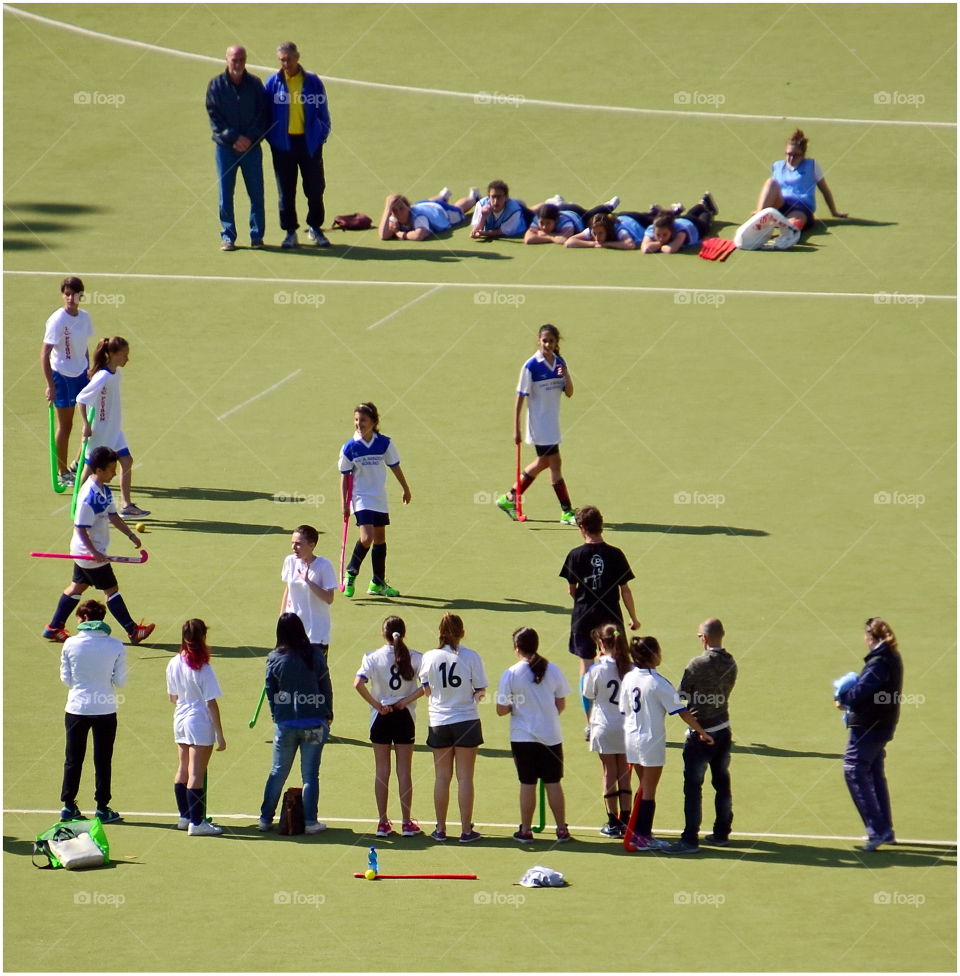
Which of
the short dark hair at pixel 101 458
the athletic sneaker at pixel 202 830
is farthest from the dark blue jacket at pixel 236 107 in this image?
the athletic sneaker at pixel 202 830

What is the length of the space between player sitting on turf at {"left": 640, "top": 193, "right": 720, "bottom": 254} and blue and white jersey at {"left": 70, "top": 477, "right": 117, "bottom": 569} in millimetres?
12372

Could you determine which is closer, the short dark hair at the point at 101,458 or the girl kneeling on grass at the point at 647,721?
the girl kneeling on grass at the point at 647,721

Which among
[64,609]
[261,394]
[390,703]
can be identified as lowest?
[390,703]

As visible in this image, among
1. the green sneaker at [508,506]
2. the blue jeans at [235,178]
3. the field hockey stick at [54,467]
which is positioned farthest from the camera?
the blue jeans at [235,178]

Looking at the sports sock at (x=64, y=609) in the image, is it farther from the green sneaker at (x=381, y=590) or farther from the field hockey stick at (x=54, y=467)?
the field hockey stick at (x=54, y=467)

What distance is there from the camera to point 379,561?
1719cm

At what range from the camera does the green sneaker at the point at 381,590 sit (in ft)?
57.0

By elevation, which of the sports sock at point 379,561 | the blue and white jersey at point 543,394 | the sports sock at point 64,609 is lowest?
the sports sock at point 64,609

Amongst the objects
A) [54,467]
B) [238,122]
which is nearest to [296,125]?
[238,122]

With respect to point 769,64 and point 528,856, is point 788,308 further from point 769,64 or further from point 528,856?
point 528,856

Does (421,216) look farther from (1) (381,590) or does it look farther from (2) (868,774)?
(2) (868,774)

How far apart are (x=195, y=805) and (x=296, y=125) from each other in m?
14.4

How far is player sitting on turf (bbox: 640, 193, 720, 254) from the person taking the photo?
2620cm

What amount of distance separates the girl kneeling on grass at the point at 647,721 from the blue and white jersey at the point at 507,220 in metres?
14.9
